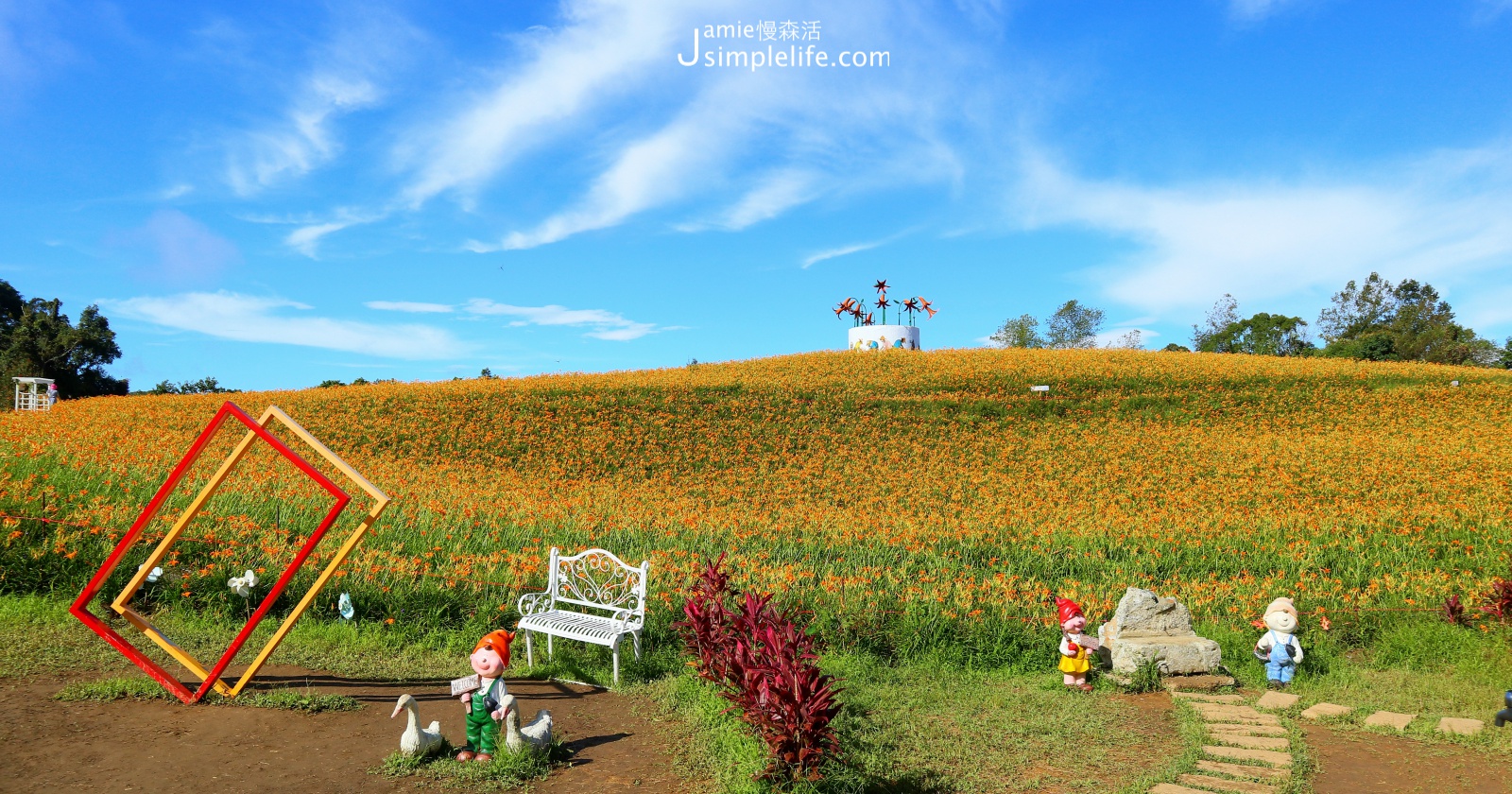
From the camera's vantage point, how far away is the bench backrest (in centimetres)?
699

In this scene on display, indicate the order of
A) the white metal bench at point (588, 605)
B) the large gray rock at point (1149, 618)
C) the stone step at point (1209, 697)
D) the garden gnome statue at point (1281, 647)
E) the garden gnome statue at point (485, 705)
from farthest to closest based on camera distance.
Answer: the large gray rock at point (1149, 618)
the garden gnome statue at point (1281, 647)
the stone step at point (1209, 697)
the white metal bench at point (588, 605)
the garden gnome statue at point (485, 705)

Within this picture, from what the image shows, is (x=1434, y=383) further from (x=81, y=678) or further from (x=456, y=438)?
(x=81, y=678)

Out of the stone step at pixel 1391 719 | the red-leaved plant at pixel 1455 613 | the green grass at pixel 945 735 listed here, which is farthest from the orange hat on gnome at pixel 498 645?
the red-leaved plant at pixel 1455 613

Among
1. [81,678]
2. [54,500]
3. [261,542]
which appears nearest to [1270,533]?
[261,542]

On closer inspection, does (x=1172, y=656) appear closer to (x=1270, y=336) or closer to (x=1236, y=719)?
(x=1236, y=719)

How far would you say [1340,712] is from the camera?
21.2 ft

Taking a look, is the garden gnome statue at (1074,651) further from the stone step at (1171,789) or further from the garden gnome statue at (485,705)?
the garden gnome statue at (485,705)

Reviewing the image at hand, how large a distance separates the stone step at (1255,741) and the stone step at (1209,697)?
2.95 ft

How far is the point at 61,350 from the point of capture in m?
34.1

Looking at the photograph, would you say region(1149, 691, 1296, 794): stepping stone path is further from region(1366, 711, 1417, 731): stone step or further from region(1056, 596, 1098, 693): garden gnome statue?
region(1056, 596, 1098, 693): garden gnome statue

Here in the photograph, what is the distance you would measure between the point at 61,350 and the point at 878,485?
3682 centimetres

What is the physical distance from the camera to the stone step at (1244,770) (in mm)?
5082

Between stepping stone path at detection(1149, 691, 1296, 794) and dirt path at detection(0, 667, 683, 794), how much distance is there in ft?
10.9

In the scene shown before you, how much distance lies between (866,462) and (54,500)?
1431 centimetres
